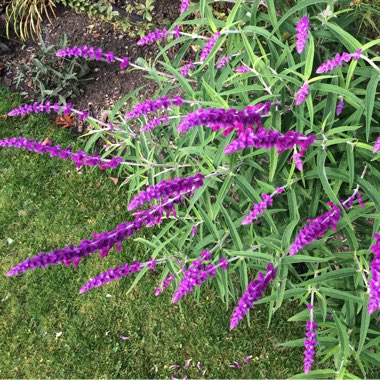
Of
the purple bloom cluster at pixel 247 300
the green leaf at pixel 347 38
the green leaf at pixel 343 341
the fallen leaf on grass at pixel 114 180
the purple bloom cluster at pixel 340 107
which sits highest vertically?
the green leaf at pixel 347 38

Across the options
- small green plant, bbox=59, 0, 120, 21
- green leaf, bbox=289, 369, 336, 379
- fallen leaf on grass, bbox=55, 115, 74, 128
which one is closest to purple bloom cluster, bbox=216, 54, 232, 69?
green leaf, bbox=289, 369, 336, 379

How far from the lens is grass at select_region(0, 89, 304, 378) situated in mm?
3316

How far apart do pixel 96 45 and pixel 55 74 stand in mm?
500

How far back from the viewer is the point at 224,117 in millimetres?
1514

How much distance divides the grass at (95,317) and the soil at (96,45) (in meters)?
→ 0.77

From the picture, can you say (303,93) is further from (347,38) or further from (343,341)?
(343,341)

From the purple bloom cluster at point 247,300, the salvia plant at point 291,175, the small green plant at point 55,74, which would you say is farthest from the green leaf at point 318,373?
the small green plant at point 55,74

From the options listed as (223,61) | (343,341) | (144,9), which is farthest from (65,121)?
(343,341)

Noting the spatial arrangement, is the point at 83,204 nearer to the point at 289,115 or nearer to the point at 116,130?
the point at 116,130

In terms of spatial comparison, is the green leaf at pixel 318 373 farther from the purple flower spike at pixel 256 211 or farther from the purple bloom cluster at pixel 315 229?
the purple flower spike at pixel 256 211

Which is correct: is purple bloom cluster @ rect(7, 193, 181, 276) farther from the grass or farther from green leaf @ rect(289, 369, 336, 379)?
the grass

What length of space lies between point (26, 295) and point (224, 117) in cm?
287

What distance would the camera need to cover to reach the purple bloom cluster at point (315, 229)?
1.84 meters

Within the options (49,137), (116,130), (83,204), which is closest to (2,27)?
(49,137)
